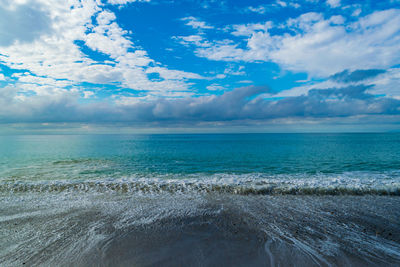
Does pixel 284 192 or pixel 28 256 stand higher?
pixel 28 256

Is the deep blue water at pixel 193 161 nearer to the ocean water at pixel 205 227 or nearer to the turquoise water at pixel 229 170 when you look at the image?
the turquoise water at pixel 229 170

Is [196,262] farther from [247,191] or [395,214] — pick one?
[395,214]

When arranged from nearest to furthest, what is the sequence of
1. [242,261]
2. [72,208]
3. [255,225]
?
[242,261], [255,225], [72,208]

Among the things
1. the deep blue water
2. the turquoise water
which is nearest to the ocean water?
the turquoise water

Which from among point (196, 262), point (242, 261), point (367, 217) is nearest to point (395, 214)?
point (367, 217)

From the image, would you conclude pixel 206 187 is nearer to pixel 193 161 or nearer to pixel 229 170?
pixel 229 170

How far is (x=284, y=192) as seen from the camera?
45.8 feet

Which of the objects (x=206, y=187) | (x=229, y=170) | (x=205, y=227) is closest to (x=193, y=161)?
(x=229, y=170)

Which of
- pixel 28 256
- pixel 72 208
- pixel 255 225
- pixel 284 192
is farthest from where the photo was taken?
pixel 284 192

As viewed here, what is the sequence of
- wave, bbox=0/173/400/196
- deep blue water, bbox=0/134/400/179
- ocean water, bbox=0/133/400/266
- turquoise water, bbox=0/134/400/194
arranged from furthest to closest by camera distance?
deep blue water, bbox=0/134/400/179 → turquoise water, bbox=0/134/400/194 → wave, bbox=0/173/400/196 → ocean water, bbox=0/133/400/266

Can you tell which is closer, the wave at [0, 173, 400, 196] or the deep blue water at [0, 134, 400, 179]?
the wave at [0, 173, 400, 196]

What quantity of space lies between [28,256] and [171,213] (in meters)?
5.81

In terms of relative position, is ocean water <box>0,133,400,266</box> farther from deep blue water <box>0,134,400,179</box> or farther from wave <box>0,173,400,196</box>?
deep blue water <box>0,134,400,179</box>

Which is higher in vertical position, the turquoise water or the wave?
the wave
